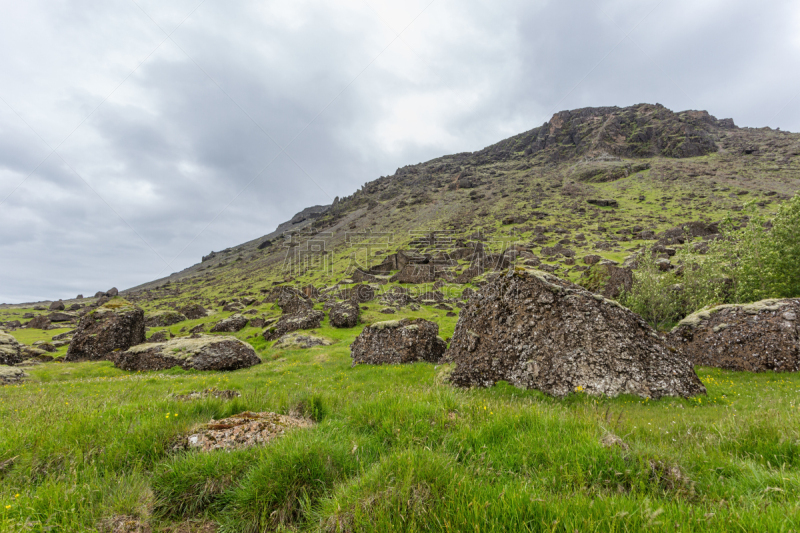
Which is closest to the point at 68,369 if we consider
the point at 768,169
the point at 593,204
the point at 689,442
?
the point at 689,442

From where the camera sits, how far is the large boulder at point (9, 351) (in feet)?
80.0

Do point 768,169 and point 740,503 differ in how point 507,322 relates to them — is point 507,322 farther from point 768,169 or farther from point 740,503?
point 768,169

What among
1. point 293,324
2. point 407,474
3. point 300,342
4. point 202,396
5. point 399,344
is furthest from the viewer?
point 293,324

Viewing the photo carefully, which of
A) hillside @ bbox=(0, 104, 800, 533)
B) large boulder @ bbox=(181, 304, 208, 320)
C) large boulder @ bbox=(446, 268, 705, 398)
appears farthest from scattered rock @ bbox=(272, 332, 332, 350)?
large boulder @ bbox=(181, 304, 208, 320)

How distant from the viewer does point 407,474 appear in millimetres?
3322

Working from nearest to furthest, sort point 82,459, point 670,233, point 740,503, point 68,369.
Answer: point 740,503
point 82,459
point 68,369
point 670,233

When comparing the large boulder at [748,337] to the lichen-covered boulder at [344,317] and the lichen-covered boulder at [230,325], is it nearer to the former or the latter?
the lichen-covered boulder at [344,317]

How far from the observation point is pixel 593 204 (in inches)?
5866

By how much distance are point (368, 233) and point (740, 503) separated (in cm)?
17502

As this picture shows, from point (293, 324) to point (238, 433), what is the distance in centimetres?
3906

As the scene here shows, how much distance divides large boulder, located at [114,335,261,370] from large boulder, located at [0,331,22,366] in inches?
336

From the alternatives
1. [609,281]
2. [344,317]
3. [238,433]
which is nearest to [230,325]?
[344,317]

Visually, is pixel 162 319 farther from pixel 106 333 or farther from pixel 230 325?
pixel 106 333

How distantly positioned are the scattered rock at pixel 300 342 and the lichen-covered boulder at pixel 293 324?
6.08m
